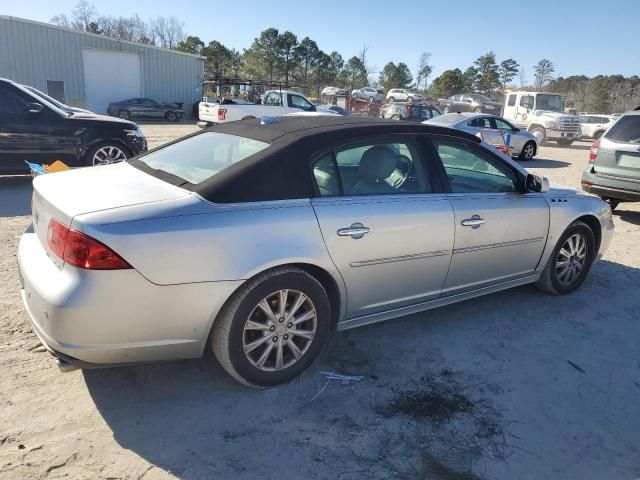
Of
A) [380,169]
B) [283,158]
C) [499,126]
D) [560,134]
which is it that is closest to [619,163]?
[380,169]

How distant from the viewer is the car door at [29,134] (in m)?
7.80

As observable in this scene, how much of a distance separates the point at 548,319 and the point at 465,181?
1364mm

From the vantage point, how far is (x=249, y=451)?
2.46 metres

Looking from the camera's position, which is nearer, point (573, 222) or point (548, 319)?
point (548, 319)

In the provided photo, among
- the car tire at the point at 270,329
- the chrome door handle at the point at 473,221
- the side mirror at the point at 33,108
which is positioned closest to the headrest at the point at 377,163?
the chrome door handle at the point at 473,221

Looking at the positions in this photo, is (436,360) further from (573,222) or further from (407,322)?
(573,222)

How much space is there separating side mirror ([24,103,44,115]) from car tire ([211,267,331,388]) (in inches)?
274

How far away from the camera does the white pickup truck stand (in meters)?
18.8

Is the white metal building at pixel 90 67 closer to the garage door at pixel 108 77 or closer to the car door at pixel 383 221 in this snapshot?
the garage door at pixel 108 77

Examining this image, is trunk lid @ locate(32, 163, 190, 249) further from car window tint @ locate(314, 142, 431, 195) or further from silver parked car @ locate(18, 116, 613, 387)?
car window tint @ locate(314, 142, 431, 195)

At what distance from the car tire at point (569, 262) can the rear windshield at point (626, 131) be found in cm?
378

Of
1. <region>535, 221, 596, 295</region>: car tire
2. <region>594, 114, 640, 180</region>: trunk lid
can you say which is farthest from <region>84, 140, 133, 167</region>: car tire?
<region>594, 114, 640, 180</region>: trunk lid

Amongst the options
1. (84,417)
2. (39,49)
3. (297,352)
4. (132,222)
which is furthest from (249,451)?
(39,49)

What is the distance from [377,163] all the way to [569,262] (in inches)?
89.7
